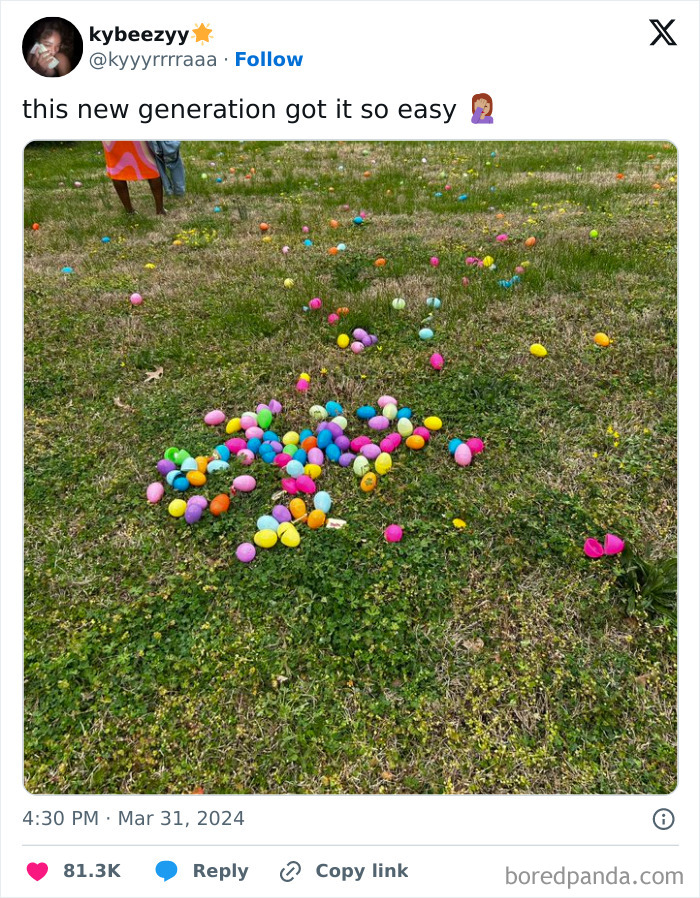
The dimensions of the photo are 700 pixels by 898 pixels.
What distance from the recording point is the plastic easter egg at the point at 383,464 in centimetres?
305

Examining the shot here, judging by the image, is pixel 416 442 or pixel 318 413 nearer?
pixel 416 442

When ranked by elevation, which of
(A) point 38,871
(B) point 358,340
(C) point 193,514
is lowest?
(A) point 38,871

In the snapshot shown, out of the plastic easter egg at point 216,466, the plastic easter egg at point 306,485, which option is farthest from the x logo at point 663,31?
the plastic easter egg at point 216,466

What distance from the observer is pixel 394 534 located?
268cm

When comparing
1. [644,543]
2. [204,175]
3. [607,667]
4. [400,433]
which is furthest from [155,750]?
[204,175]

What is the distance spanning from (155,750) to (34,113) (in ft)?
8.92

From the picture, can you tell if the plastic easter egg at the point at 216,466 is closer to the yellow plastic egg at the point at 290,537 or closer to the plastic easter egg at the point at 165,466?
the plastic easter egg at the point at 165,466

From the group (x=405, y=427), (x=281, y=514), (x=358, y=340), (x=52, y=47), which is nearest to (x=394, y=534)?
(x=281, y=514)

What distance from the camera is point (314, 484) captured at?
3.00 meters

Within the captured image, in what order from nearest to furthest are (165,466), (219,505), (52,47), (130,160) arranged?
(52,47)
(219,505)
(165,466)
(130,160)

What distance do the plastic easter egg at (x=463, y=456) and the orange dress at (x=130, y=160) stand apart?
5.96 metres

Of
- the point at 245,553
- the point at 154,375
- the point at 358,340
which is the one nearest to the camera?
the point at 245,553

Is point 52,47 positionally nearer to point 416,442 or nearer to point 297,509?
point 297,509

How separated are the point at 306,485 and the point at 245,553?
0.52m
